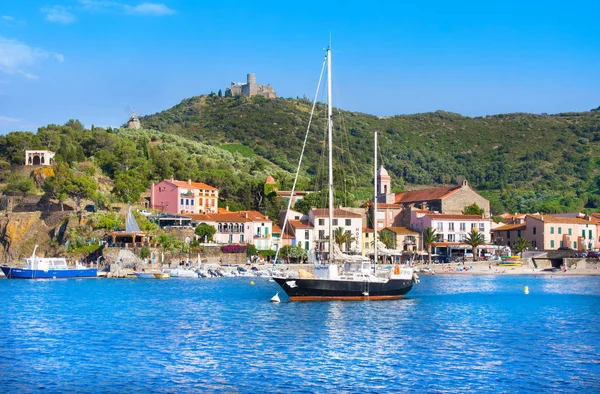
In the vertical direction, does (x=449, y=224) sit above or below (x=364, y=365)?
above

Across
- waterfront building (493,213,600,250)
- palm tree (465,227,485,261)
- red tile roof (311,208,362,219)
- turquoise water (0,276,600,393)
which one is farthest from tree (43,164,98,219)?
waterfront building (493,213,600,250)

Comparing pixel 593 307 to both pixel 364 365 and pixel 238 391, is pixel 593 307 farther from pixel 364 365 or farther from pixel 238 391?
pixel 238 391

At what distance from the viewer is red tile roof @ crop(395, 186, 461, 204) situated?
326 ft

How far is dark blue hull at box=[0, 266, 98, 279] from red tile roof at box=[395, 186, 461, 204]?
47595 millimetres

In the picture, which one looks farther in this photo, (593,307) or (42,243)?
(42,243)

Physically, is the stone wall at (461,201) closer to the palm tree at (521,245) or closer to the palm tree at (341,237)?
the palm tree at (521,245)

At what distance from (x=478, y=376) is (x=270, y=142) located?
125m

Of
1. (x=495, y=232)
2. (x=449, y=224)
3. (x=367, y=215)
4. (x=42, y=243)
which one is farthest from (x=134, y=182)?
(x=495, y=232)

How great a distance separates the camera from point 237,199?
98.8 m

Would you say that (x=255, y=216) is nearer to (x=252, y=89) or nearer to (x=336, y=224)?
(x=336, y=224)

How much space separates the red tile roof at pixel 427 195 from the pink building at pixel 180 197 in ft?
92.7

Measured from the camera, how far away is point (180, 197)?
292 feet

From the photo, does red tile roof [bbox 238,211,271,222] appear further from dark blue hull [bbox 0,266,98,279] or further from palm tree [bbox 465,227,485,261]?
palm tree [bbox 465,227,485,261]

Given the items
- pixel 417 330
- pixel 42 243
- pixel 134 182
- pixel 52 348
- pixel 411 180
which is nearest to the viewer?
pixel 52 348
